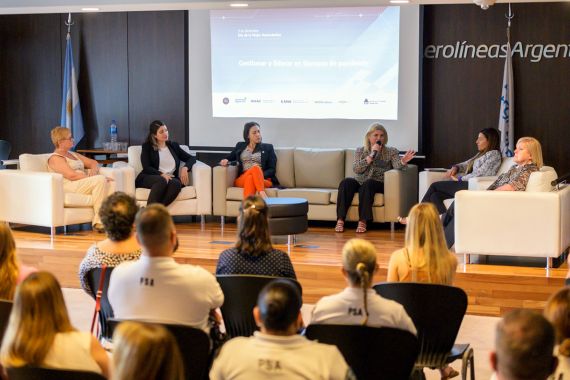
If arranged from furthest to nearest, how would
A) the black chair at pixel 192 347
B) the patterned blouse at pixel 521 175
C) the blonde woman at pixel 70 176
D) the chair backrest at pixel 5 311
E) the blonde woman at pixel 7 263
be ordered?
the blonde woman at pixel 70 176, the patterned blouse at pixel 521 175, the blonde woman at pixel 7 263, the chair backrest at pixel 5 311, the black chair at pixel 192 347

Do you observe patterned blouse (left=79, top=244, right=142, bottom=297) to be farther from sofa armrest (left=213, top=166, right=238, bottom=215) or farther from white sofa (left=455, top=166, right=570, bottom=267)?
sofa armrest (left=213, top=166, right=238, bottom=215)

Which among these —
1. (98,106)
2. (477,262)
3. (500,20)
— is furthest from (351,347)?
(98,106)

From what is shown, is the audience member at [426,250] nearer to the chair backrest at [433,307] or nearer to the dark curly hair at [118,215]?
the chair backrest at [433,307]

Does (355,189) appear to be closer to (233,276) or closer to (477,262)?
(477,262)

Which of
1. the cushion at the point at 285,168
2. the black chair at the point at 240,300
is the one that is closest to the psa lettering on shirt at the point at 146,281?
the black chair at the point at 240,300

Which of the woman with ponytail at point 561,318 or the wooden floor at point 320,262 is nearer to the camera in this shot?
the woman with ponytail at point 561,318

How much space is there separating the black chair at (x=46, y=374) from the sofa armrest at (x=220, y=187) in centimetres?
686

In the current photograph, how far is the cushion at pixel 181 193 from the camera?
32.0 ft

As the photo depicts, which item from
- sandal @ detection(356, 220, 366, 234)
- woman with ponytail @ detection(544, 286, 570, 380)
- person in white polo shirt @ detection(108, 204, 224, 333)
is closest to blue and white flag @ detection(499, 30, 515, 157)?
sandal @ detection(356, 220, 366, 234)

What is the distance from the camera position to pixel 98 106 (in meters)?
11.8

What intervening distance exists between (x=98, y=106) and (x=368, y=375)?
29.1 feet

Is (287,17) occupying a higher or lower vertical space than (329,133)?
higher

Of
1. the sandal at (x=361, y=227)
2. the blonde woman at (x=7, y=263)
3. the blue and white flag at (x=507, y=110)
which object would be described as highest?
the blue and white flag at (x=507, y=110)

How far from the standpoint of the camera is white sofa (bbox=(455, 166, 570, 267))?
7.14m
